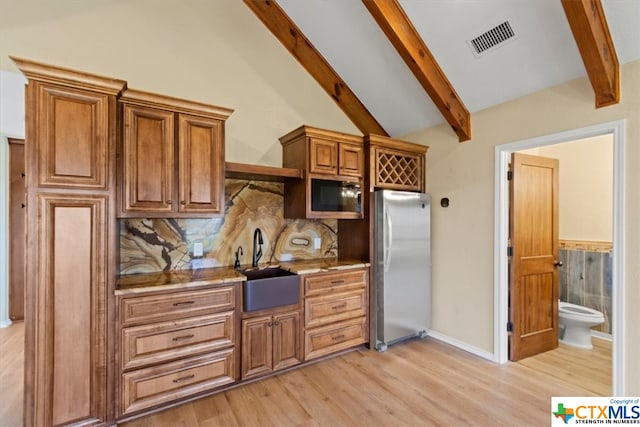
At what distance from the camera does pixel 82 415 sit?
1923 millimetres

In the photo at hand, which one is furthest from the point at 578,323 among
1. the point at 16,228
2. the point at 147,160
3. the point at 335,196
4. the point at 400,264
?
the point at 16,228

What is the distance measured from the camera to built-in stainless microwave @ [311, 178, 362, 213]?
10.1 feet

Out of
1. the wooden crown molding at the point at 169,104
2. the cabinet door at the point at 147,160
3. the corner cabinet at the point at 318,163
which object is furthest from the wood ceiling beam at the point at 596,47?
the cabinet door at the point at 147,160

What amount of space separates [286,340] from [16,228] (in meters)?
3.79

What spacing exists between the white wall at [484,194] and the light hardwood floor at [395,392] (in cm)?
45

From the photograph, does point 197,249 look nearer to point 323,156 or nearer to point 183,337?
point 183,337

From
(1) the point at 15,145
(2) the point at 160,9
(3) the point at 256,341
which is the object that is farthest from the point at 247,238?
(1) the point at 15,145

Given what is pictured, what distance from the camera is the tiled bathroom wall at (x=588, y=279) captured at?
362 centimetres

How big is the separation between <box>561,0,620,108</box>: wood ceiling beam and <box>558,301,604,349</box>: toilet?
236cm

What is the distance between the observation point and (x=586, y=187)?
3949mm

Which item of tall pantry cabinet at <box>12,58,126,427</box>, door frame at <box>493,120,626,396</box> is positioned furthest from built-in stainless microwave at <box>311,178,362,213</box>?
tall pantry cabinet at <box>12,58,126,427</box>

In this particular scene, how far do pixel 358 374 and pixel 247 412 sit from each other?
104cm

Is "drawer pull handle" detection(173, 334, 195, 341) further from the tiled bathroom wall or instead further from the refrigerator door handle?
the tiled bathroom wall

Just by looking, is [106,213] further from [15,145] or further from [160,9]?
[15,145]
